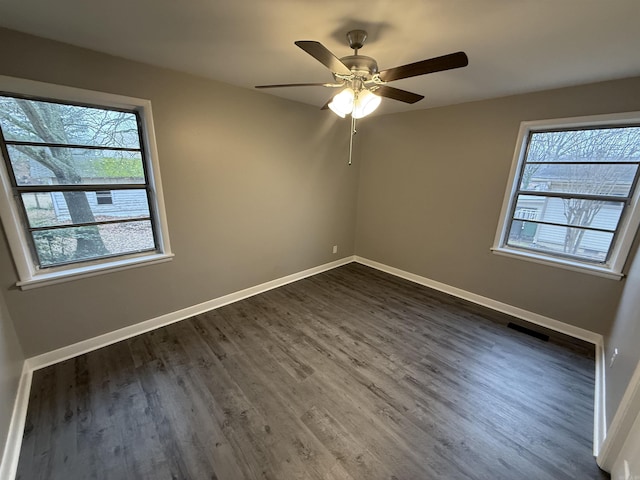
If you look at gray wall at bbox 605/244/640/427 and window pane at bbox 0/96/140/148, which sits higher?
window pane at bbox 0/96/140/148

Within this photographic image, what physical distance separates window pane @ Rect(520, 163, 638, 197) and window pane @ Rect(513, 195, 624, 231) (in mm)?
102

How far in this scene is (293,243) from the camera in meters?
3.71

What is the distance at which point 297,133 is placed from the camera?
3332mm

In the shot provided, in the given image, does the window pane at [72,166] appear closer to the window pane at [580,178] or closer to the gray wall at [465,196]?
the gray wall at [465,196]

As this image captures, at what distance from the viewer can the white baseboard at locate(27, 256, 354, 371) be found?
2.13 metres

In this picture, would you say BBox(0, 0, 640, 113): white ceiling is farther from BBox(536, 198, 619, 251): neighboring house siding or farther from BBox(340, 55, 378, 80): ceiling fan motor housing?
BBox(536, 198, 619, 251): neighboring house siding

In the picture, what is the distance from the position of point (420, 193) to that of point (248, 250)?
253cm

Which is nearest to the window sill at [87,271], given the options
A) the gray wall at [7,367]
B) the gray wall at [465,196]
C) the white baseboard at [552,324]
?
the gray wall at [7,367]

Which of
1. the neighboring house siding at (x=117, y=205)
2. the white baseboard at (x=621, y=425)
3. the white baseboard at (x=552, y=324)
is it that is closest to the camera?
the white baseboard at (x=621, y=425)

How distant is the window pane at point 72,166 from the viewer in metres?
1.87

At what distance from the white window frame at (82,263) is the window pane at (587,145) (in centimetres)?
391

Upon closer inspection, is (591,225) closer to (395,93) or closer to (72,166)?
(395,93)

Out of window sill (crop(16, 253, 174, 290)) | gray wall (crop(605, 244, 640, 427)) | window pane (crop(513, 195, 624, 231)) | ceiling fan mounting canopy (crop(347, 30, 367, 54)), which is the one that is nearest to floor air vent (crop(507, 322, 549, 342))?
gray wall (crop(605, 244, 640, 427))

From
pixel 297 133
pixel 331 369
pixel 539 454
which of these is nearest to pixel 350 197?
pixel 297 133
